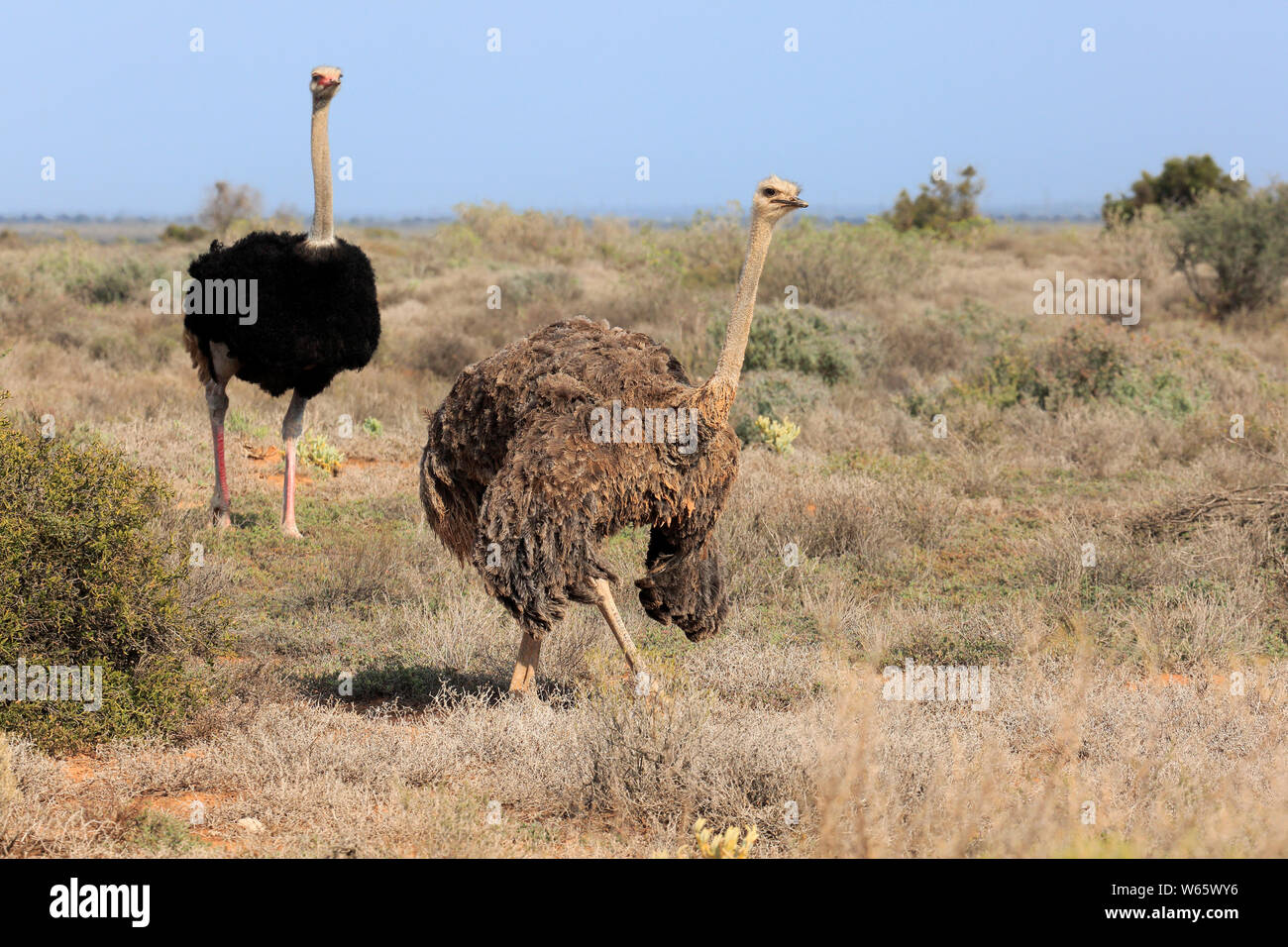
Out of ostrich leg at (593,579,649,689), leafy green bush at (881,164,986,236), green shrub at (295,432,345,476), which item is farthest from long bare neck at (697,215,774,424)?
leafy green bush at (881,164,986,236)

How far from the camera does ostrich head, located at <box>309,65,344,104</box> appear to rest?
858 cm

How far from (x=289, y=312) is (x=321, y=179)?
101 centimetres

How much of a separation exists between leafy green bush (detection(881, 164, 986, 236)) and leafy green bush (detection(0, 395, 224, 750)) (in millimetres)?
31945

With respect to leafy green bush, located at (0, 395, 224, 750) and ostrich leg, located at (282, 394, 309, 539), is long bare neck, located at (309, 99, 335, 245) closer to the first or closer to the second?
ostrich leg, located at (282, 394, 309, 539)

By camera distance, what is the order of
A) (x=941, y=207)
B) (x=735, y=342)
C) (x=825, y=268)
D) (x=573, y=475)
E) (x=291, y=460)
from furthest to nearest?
(x=941, y=207)
(x=825, y=268)
(x=291, y=460)
(x=735, y=342)
(x=573, y=475)

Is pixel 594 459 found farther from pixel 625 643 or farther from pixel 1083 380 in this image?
pixel 1083 380

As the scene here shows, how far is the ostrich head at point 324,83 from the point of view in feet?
28.1

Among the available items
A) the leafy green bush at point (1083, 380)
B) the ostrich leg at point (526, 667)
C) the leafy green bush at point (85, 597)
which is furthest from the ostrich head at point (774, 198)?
the leafy green bush at point (1083, 380)

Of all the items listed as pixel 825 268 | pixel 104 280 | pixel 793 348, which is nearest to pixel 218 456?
pixel 793 348

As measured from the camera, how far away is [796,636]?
6.50m

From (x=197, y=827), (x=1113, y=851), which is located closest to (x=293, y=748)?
(x=197, y=827)

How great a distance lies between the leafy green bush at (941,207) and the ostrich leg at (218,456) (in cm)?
2850

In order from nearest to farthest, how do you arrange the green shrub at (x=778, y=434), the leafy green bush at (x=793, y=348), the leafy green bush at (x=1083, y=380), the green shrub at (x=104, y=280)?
the green shrub at (x=778, y=434), the leafy green bush at (x=1083, y=380), the leafy green bush at (x=793, y=348), the green shrub at (x=104, y=280)

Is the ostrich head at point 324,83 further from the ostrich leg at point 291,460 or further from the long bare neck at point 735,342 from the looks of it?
the long bare neck at point 735,342
